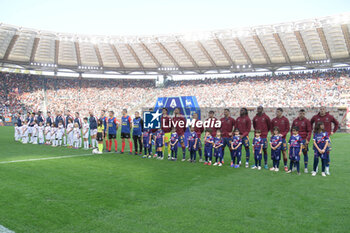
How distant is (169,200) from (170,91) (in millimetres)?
39445

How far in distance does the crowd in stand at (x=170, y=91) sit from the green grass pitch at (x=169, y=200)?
27.6 meters

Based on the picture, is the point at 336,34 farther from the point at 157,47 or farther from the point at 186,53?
the point at 157,47

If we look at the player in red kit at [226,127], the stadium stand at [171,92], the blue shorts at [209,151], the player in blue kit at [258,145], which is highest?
the stadium stand at [171,92]

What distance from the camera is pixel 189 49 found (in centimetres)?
3794

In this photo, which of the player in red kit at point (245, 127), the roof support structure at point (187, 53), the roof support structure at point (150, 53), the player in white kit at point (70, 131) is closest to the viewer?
the player in red kit at point (245, 127)

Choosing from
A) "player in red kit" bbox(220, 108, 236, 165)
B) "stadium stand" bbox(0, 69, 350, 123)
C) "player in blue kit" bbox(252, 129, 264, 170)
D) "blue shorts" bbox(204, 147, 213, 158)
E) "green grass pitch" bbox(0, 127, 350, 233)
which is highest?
"stadium stand" bbox(0, 69, 350, 123)

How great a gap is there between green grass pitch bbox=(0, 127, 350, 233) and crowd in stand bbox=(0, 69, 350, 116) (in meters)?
27.6

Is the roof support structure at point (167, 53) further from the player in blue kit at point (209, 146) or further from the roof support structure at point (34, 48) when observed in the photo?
the player in blue kit at point (209, 146)

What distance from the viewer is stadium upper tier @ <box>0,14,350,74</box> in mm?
30641

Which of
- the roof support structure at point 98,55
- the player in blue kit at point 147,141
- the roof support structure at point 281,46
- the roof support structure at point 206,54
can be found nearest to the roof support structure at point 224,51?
Answer: the roof support structure at point 206,54

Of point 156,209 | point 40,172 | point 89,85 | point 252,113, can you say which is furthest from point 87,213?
point 89,85

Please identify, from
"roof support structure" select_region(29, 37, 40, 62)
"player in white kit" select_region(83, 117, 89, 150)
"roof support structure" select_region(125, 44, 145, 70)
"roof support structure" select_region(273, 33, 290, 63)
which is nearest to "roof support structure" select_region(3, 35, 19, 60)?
"roof support structure" select_region(29, 37, 40, 62)

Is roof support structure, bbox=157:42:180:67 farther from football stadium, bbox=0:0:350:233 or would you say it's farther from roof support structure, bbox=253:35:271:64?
roof support structure, bbox=253:35:271:64

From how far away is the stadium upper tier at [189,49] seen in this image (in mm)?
30641
